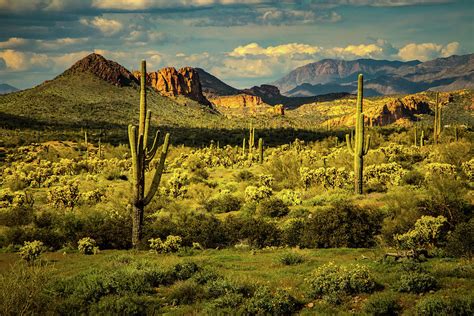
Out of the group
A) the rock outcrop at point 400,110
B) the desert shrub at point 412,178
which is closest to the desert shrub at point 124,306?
the desert shrub at point 412,178

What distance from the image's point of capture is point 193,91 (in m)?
196

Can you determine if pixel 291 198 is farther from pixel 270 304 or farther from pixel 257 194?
pixel 270 304

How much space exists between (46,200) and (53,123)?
205 feet

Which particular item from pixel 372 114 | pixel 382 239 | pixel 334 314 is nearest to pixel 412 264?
pixel 334 314

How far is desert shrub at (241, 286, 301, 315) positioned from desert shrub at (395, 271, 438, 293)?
2407 mm

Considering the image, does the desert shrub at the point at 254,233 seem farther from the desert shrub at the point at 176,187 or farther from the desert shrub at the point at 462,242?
the desert shrub at the point at 176,187

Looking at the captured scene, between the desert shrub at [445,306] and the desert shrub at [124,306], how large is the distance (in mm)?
5601

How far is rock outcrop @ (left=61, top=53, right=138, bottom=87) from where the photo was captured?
135 m

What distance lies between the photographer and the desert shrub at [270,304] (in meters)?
9.44

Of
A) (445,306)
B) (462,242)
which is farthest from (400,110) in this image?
(445,306)

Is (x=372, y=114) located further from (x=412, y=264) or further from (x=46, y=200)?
(x=412, y=264)

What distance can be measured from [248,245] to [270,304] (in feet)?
26.6

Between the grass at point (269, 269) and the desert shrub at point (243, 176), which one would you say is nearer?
the grass at point (269, 269)

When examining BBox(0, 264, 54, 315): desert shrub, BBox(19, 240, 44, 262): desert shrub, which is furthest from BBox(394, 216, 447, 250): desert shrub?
BBox(19, 240, 44, 262): desert shrub
